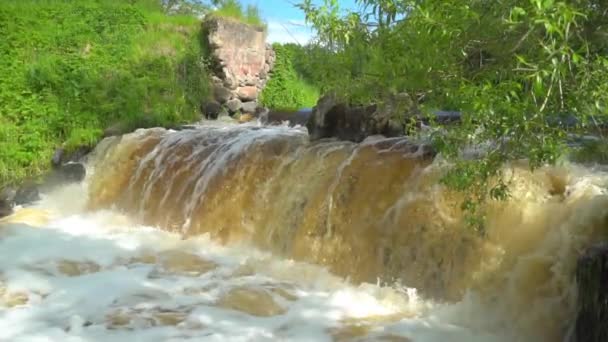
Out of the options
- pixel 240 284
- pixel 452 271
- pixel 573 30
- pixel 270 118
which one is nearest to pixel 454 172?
pixel 573 30

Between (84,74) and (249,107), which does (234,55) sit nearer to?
(249,107)

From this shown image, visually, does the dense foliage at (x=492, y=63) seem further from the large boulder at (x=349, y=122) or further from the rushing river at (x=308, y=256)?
the large boulder at (x=349, y=122)

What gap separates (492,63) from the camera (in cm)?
292

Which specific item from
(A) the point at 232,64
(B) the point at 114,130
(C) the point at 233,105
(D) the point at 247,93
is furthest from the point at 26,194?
(D) the point at 247,93

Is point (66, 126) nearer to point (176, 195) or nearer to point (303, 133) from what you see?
point (176, 195)

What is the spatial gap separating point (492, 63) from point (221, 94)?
30.9 feet

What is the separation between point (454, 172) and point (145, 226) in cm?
485

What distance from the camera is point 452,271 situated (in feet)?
15.0

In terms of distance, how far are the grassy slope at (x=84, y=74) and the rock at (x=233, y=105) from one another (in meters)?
0.58

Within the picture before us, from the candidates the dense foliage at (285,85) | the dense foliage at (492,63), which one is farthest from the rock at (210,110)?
the dense foliage at (492,63)

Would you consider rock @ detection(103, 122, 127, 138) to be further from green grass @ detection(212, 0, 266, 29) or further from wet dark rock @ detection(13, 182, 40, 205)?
green grass @ detection(212, 0, 266, 29)

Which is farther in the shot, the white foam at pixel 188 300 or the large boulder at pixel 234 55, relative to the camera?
the large boulder at pixel 234 55

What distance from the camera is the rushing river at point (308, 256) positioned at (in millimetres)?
3980

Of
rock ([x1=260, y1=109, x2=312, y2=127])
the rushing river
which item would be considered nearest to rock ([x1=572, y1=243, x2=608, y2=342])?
the rushing river
